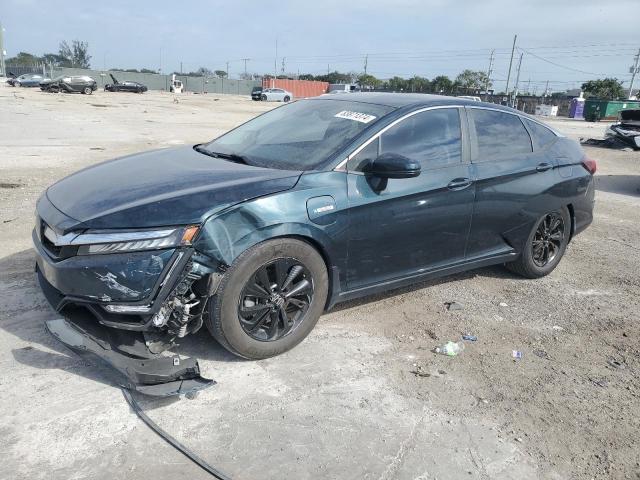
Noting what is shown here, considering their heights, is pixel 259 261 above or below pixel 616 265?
above

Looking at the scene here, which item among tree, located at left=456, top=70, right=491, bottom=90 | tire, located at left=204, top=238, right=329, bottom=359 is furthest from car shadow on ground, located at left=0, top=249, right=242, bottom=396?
tree, located at left=456, top=70, right=491, bottom=90

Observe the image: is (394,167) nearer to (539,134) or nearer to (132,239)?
(132,239)

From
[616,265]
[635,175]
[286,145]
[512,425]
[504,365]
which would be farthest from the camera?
[635,175]

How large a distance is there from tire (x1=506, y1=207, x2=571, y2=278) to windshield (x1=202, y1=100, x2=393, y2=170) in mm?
2015

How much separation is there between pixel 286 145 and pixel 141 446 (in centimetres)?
233

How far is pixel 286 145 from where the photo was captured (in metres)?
4.07

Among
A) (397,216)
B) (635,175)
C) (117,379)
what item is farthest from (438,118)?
(635,175)

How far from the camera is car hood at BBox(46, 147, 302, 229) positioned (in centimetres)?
300

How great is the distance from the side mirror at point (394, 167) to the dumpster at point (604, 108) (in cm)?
4835

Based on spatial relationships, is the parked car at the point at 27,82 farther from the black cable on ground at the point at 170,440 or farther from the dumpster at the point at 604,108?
the black cable on ground at the point at 170,440

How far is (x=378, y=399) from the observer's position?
3.17m

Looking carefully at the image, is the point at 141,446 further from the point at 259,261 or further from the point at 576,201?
the point at 576,201

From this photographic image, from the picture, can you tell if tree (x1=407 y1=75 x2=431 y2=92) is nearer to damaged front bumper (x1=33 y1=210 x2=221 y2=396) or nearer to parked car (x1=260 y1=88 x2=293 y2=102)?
parked car (x1=260 y1=88 x2=293 y2=102)

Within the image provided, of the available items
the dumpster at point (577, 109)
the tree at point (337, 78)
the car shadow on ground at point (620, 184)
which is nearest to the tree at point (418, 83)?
the tree at point (337, 78)
